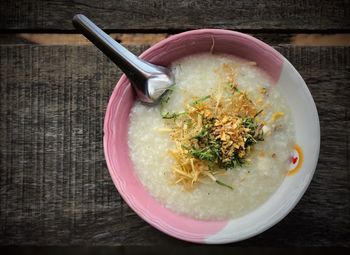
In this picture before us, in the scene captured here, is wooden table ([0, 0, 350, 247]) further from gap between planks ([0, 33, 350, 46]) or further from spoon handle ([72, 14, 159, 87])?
spoon handle ([72, 14, 159, 87])

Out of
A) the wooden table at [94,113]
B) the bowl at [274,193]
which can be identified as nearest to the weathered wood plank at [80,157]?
the wooden table at [94,113]

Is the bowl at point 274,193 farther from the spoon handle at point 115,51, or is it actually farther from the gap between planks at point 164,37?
the gap between planks at point 164,37

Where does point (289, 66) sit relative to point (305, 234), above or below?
above

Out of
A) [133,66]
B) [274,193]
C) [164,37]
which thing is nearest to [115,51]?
[133,66]

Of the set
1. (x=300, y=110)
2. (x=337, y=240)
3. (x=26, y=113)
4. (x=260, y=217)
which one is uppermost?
(x=300, y=110)

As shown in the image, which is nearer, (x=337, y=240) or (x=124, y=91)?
(x=124, y=91)

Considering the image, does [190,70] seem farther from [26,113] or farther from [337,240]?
[337,240]

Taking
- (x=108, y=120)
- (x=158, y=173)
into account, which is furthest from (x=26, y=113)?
(x=158, y=173)
